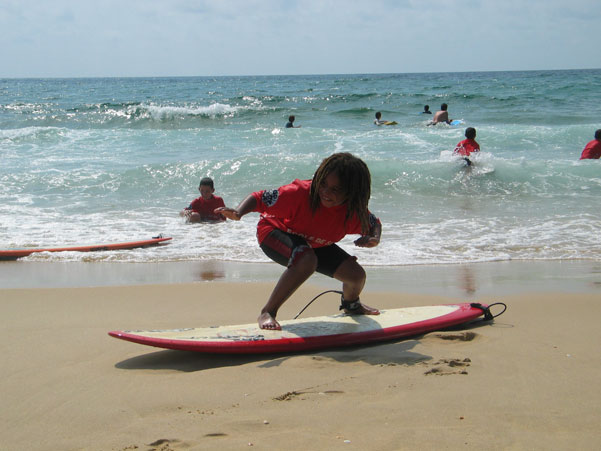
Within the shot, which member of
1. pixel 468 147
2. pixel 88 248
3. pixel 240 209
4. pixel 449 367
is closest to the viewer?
pixel 449 367

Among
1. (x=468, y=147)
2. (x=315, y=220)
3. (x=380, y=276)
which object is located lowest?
(x=380, y=276)

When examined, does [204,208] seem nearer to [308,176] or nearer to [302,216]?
[308,176]

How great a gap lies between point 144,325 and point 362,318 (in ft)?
4.76

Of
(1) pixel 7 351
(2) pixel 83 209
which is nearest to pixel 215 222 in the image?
(2) pixel 83 209

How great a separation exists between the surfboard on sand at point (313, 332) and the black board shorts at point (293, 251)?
37 cm

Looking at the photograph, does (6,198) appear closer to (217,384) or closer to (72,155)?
(72,155)

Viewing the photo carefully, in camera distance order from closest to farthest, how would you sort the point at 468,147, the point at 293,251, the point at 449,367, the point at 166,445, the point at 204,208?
the point at 166,445
the point at 449,367
the point at 293,251
the point at 204,208
the point at 468,147

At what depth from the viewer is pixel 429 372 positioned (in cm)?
288

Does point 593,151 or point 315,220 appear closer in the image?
point 315,220

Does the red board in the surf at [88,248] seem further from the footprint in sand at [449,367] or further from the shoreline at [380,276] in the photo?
the footprint in sand at [449,367]

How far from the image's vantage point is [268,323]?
359 cm

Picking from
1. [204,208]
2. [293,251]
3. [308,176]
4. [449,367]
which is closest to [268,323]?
[293,251]

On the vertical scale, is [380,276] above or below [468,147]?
below

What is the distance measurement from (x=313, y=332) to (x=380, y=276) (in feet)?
7.39
